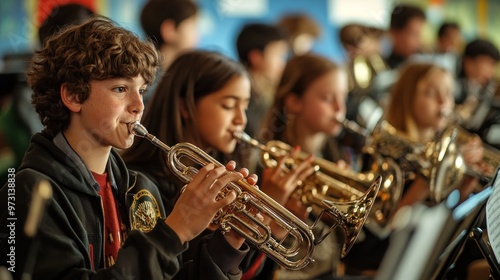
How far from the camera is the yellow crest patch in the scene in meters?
1.58

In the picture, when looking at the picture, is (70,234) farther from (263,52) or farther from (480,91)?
(480,91)

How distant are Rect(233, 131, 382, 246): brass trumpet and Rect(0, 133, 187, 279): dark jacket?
55 centimetres

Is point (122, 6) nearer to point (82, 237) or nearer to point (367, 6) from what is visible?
point (367, 6)

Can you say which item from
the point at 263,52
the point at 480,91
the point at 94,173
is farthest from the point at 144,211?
the point at 480,91

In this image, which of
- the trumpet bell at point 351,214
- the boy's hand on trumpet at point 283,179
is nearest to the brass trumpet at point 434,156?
the boy's hand on trumpet at point 283,179

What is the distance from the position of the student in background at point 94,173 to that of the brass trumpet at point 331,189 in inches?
17.5

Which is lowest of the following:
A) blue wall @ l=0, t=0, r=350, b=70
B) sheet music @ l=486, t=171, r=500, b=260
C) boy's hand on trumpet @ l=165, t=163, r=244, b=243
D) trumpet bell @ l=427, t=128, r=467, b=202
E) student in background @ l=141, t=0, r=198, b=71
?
boy's hand on trumpet @ l=165, t=163, r=244, b=243

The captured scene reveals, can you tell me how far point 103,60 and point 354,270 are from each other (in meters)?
1.55

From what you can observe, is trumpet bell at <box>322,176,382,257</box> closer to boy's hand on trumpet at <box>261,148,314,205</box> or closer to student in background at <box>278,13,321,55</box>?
boy's hand on trumpet at <box>261,148,314,205</box>

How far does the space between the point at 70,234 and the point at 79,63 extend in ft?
0.99

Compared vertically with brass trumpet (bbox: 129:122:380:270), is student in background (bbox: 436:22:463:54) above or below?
above

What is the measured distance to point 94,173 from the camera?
5.03 ft

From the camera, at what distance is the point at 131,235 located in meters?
1.41

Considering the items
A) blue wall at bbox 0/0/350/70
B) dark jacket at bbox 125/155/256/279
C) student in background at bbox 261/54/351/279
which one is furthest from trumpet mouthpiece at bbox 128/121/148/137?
blue wall at bbox 0/0/350/70
